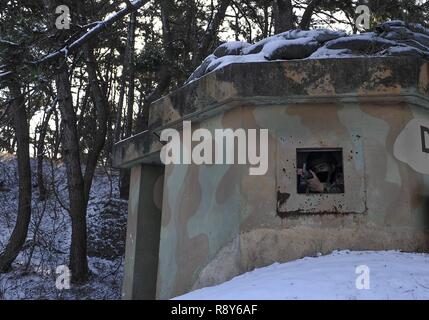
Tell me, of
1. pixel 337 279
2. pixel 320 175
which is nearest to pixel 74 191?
pixel 320 175

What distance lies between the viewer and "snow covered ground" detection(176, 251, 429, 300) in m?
3.77

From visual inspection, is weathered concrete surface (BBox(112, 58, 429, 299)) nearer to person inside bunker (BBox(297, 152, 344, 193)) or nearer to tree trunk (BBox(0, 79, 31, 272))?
person inside bunker (BBox(297, 152, 344, 193))

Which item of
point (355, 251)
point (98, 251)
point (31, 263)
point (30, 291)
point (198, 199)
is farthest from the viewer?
point (98, 251)

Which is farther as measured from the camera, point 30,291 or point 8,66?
point 30,291

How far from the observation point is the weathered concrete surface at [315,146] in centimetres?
519

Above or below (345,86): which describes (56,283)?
below

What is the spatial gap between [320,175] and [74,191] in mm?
7689

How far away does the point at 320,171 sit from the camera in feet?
17.8

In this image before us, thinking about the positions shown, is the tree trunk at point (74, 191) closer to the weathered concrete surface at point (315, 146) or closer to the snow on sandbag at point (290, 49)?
the weathered concrete surface at point (315, 146)

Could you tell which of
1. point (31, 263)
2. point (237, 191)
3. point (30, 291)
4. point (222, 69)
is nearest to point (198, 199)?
point (237, 191)

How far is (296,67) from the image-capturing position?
5.30m

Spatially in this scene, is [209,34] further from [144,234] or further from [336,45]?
[336,45]
